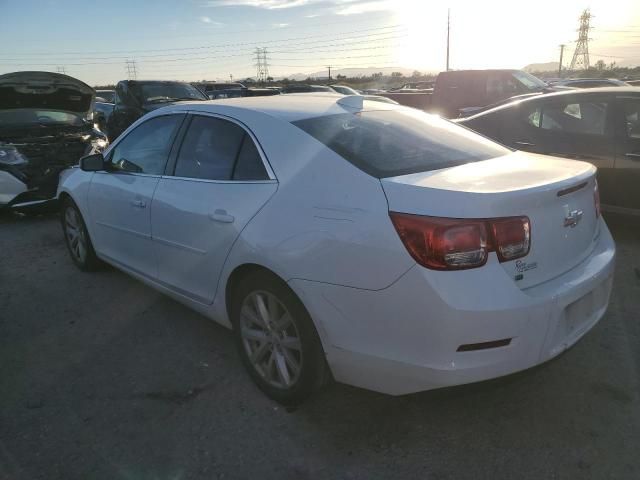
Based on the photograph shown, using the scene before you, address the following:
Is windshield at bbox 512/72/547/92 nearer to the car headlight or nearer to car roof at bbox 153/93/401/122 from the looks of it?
car roof at bbox 153/93/401/122

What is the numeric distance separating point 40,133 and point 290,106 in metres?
5.65

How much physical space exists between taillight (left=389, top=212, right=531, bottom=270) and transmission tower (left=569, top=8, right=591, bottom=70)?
281 feet

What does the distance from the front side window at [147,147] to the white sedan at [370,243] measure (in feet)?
0.35

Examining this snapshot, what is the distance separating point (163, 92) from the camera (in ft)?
39.7

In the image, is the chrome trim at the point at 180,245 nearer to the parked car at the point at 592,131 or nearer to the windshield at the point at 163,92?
the parked car at the point at 592,131

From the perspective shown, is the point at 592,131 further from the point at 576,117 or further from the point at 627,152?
the point at 627,152

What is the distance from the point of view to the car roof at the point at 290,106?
3018mm

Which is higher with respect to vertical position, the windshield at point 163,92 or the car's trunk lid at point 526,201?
the windshield at point 163,92

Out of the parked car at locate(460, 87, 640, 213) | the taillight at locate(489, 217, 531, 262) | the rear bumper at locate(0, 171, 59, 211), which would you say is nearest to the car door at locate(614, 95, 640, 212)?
the parked car at locate(460, 87, 640, 213)

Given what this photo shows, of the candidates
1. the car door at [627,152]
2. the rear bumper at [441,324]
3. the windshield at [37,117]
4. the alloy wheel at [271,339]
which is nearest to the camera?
the rear bumper at [441,324]

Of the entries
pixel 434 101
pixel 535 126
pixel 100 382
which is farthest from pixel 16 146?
pixel 434 101

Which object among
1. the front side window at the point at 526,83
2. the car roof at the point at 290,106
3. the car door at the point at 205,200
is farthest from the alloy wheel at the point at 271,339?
the front side window at the point at 526,83

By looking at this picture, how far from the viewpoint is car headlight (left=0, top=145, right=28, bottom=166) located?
6.71m

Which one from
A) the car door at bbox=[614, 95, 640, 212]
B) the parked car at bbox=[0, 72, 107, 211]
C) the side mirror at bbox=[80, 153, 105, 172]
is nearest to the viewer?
the side mirror at bbox=[80, 153, 105, 172]
